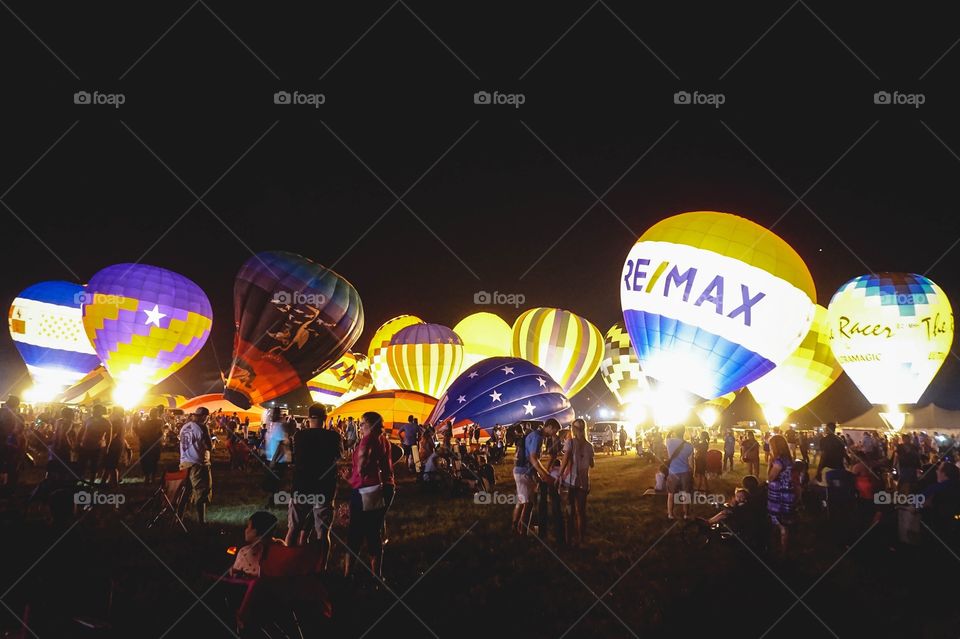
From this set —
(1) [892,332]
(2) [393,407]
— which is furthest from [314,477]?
(1) [892,332]

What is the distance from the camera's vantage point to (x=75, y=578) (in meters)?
3.14

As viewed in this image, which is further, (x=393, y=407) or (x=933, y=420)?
(x=933, y=420)

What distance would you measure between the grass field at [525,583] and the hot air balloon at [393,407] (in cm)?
1293

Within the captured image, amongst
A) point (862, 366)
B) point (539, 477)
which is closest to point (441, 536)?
point (539, 477)

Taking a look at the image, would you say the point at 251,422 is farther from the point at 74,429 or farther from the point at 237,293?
the point at 74,429

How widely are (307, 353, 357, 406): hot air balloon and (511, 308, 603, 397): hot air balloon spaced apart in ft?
42.1

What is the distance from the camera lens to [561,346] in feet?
83.9

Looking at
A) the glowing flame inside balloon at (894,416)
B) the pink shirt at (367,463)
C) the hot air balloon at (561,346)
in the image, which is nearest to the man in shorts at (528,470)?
the pink shirt at (367,463)

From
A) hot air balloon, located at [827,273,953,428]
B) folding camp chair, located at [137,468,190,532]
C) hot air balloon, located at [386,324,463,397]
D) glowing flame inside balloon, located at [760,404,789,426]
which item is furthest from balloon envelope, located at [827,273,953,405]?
folding camp chair, located at [137,468,190,532]

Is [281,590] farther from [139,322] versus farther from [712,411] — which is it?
[712,411]

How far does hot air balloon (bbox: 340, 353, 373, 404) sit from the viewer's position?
35844mm

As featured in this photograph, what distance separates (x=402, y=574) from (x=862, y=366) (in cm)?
2175

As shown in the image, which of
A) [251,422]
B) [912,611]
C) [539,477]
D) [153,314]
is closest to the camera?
[912,611]

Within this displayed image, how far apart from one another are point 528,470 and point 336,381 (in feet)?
97.1
